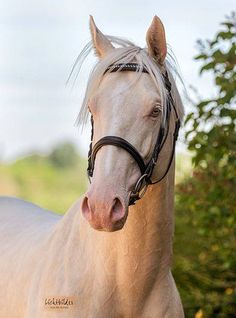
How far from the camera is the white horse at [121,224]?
169 inches

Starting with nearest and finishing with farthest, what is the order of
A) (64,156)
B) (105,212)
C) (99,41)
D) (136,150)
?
(105,212)
(136,150)
(99,41)
(64,156)

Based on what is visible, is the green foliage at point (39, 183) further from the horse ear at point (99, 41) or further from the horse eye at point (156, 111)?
the horse eye at point (156, 111)

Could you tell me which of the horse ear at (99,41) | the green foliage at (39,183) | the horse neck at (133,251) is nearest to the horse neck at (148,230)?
the horse neck at (133,251)

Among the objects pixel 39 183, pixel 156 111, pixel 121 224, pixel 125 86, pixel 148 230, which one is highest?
pixel 39 183

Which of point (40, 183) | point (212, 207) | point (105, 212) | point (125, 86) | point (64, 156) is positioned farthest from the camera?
point (64, 156)

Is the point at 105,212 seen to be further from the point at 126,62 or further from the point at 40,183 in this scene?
the point at 40,183

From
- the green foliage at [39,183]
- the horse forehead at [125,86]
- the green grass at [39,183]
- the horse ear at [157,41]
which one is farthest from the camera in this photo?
the green grass at [39,183]

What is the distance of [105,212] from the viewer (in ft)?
13.2

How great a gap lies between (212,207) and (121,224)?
294 cm

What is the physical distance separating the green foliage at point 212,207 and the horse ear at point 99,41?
5.24 feet

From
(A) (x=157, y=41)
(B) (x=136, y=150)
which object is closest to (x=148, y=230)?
(B) (x=136, y=150)

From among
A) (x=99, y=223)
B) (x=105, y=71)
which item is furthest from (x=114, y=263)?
(x=105, y=71)

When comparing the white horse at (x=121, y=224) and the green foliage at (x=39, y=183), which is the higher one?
the green foliage at (x=39, y=183)

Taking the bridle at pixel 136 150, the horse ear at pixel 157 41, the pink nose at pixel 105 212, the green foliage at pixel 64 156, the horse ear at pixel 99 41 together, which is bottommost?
the pink nose at pixel 105 212
